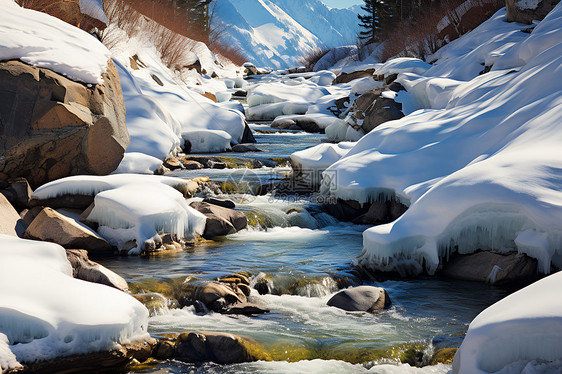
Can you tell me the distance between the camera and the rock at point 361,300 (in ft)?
15.2

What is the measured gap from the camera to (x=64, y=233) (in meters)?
5.56

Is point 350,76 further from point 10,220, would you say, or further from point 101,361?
point 101,361

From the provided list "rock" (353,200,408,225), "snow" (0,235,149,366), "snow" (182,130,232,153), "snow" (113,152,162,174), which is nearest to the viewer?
"snow" (0,235,149,366)

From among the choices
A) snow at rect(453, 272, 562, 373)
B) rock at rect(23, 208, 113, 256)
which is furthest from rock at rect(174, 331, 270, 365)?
rock at rect(23, 208, 113, 256)

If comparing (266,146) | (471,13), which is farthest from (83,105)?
(471,13)

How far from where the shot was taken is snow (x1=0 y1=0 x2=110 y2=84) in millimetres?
6277

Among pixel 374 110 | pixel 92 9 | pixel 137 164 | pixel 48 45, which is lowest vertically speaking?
pixel 137 164

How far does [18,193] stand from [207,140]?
5971 mm

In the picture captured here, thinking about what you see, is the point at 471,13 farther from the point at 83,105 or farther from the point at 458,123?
the point at 83,105

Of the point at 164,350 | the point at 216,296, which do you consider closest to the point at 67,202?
the point at 216,296

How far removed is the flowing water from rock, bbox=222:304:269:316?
0.27 feet

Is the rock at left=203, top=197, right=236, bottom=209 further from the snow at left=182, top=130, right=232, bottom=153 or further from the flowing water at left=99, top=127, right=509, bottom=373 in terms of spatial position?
the snow at left=182, top=130, right=232, bottom=153

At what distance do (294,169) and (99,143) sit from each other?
3.68m

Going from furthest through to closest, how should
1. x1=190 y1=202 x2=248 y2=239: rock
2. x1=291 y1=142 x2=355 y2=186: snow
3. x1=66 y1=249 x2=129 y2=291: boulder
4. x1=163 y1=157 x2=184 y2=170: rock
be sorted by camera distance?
x1=163 y1=157 x2=184 y2=170: rock
x1=291 y1=142 x2=355 y2=186: snow
x1=190 y1=202 x2=248 y2=239: rock
x1=66 y1=249 x2=129 y2=291: boulder
